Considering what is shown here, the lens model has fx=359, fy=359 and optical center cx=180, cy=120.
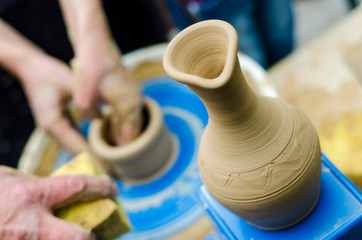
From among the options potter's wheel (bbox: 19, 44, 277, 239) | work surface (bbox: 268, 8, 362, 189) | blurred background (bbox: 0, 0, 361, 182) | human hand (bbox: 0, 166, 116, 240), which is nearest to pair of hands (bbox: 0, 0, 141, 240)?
human hand (bbox: 0, 166, 116, 240)

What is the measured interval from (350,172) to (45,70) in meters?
1.40

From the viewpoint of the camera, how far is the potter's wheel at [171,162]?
5.10 ft

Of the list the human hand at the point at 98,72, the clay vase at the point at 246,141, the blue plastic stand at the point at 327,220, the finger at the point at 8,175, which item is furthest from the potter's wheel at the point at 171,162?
the finger at the point at 8,175

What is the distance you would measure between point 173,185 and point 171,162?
0.12 meters

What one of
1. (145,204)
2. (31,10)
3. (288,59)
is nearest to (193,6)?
(288,59)

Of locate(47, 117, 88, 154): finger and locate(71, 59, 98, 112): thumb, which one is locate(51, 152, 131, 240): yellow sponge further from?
locate(47, 117, 88, 154): finger

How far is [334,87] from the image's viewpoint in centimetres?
156

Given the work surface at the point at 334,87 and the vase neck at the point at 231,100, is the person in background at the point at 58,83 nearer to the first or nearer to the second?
the vase neck at the point at 231,100

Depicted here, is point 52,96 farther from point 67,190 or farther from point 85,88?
point 67,190

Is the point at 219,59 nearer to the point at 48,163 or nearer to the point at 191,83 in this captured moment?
the point at 191,83

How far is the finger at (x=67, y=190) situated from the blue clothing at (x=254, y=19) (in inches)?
40.1

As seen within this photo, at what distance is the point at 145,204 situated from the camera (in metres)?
1.70

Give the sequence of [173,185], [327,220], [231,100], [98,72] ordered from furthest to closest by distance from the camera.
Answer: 1. [173,185]
2. [98,72]
3. [327,220]
4. [231,100]

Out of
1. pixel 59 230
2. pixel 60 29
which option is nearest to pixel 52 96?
pixel 59 230
